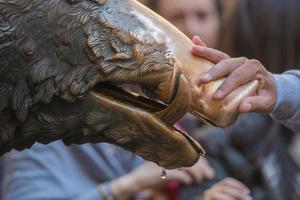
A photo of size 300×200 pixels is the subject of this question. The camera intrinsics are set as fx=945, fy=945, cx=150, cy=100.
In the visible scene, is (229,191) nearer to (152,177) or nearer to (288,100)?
(152,177)

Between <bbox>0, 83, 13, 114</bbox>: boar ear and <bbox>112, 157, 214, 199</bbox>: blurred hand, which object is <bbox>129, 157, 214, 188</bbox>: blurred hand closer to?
<bbox>112, 157, 214, 199</bbox>: blurred hand

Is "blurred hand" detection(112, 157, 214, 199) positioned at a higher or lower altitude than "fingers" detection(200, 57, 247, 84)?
lower

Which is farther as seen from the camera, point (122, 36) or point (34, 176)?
point (34, 176)

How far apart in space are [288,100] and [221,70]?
47cm

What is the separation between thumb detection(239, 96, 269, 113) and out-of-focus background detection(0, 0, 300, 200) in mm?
594

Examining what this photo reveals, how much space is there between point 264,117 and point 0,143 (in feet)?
3.95

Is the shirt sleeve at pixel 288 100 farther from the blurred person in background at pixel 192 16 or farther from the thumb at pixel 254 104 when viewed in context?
the blurred person in background at pixel 192 16

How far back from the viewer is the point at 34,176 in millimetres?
3082

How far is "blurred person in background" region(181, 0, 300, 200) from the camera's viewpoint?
9.09 ft

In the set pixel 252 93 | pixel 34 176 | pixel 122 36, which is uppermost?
pixel 122 36

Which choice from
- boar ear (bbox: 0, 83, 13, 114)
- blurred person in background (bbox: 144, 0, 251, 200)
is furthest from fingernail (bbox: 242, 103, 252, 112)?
blurred person in background (bbox: 144, 0, 251, 200)

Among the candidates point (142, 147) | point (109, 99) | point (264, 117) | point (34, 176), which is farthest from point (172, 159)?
point (34, 176)

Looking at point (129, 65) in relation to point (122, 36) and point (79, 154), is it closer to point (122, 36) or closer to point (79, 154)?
point (122, 36)

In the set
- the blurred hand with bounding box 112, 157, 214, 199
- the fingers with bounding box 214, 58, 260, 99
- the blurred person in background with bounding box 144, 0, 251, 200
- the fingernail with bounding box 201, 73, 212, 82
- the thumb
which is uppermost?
the fingernail with bounding box 201, 73, 212, 82
